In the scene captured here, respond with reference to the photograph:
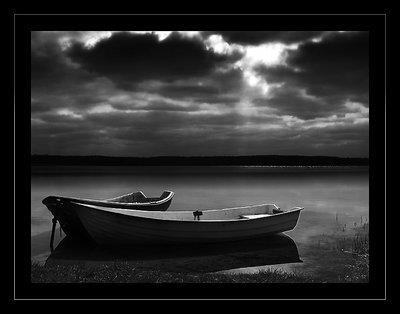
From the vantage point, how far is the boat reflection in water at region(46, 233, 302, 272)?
1345 centimetres

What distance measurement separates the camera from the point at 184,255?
14398 mm

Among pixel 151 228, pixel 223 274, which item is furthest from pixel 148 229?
pixel 223 274

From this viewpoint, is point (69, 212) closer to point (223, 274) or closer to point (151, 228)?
point (151, 228)

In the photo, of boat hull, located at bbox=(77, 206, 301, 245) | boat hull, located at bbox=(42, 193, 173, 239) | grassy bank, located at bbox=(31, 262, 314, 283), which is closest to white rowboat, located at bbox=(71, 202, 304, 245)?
boat hull, located at bbox=(77, 206, 301, 245)

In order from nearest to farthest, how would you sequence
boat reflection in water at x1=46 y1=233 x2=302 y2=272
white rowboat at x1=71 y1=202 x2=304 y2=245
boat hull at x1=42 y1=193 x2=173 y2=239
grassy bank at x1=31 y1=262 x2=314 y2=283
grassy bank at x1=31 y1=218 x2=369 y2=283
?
1. grassy bank at x1=31 y1=262 x2=314 y2=283
2. grassy bank at x1=31 y1=218 x2=369 y2=283
3. boat reflection in water at x1=46 y1=233 x2=302 y2=272
4. white rowboat at x1=71 y1=202 x2=304 y2=245
5. boat hull at x1=42 y1=193 x2=173 y2=239

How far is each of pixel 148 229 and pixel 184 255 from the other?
1.57 metres

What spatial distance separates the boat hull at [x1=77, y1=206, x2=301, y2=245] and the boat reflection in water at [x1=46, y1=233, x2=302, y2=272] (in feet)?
0.96

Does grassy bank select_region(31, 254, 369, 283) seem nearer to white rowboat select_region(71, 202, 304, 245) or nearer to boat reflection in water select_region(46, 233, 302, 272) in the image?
boat reflection in water select_region(46, 233, 302, 272)

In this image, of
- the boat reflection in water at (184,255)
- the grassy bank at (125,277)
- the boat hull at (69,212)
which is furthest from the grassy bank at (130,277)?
the boat hull at (69,212)

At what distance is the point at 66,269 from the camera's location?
36.0ft

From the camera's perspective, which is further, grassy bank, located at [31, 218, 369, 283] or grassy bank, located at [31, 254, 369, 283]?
grassy bank, located at [31, 218, 369, 283]

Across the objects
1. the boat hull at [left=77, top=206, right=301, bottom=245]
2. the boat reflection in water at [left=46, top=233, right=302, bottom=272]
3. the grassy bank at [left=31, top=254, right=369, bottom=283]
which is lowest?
the boat reflection in water at [left=46, top=233, right=302, bottom=272]

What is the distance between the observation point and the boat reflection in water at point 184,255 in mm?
13453
